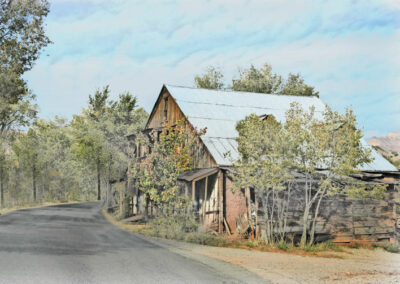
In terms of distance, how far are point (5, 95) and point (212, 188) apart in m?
12.2

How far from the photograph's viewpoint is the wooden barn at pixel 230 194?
22.5 meters

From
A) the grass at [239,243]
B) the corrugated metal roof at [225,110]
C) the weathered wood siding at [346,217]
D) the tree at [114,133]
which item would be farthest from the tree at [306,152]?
the tree at [114,133]

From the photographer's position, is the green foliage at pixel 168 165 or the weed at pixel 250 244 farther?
the green foliage at pixel 168 165

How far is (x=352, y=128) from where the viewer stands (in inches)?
724

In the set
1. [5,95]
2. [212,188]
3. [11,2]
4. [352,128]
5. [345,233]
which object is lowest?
[345,233]

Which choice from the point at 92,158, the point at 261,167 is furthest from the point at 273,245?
the point at 92,158

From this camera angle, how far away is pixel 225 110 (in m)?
29.0

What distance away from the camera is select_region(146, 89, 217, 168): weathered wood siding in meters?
24.3

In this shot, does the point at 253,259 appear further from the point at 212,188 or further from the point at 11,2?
the point at 11,2

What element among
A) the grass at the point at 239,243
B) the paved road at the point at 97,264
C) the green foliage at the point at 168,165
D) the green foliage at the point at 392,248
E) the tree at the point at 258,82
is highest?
the tree at the point at 258,82

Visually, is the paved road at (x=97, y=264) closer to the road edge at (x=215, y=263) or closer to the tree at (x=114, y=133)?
the road edge at (x=215, y=263)

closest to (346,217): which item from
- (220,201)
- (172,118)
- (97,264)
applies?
(220,201)

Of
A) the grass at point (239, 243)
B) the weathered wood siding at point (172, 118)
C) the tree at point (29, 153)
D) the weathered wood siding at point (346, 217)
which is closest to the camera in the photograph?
the grass at point (239, 243)

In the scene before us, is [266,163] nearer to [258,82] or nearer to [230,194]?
[230,194]
